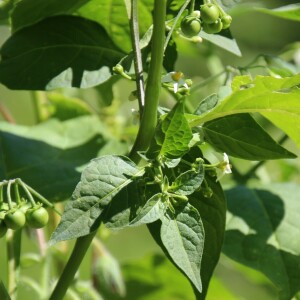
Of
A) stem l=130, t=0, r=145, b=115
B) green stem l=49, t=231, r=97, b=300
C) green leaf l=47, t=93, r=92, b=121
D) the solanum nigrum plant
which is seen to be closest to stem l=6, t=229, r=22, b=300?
the solanum nigrum plant

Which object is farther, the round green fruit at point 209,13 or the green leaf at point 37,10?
the green leaf at point 37,10

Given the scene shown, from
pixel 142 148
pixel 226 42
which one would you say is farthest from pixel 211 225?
pixel 226 42

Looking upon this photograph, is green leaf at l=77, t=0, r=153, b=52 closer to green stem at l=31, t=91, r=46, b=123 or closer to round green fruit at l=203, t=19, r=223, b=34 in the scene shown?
round green fruit at l=203, t=19, r=223, b=34

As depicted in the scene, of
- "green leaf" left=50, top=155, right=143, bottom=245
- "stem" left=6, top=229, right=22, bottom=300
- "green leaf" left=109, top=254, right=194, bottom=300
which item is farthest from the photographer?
"green leaf" left=109, top=254, right=194, bottom=300

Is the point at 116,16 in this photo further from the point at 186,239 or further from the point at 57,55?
the point at 186,239

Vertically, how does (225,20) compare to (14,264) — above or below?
above

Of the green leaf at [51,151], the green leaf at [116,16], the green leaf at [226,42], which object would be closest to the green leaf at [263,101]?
the green leaf at [226,42]

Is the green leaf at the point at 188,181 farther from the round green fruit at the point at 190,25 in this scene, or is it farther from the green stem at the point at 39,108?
the green stem at the point at 39,108
